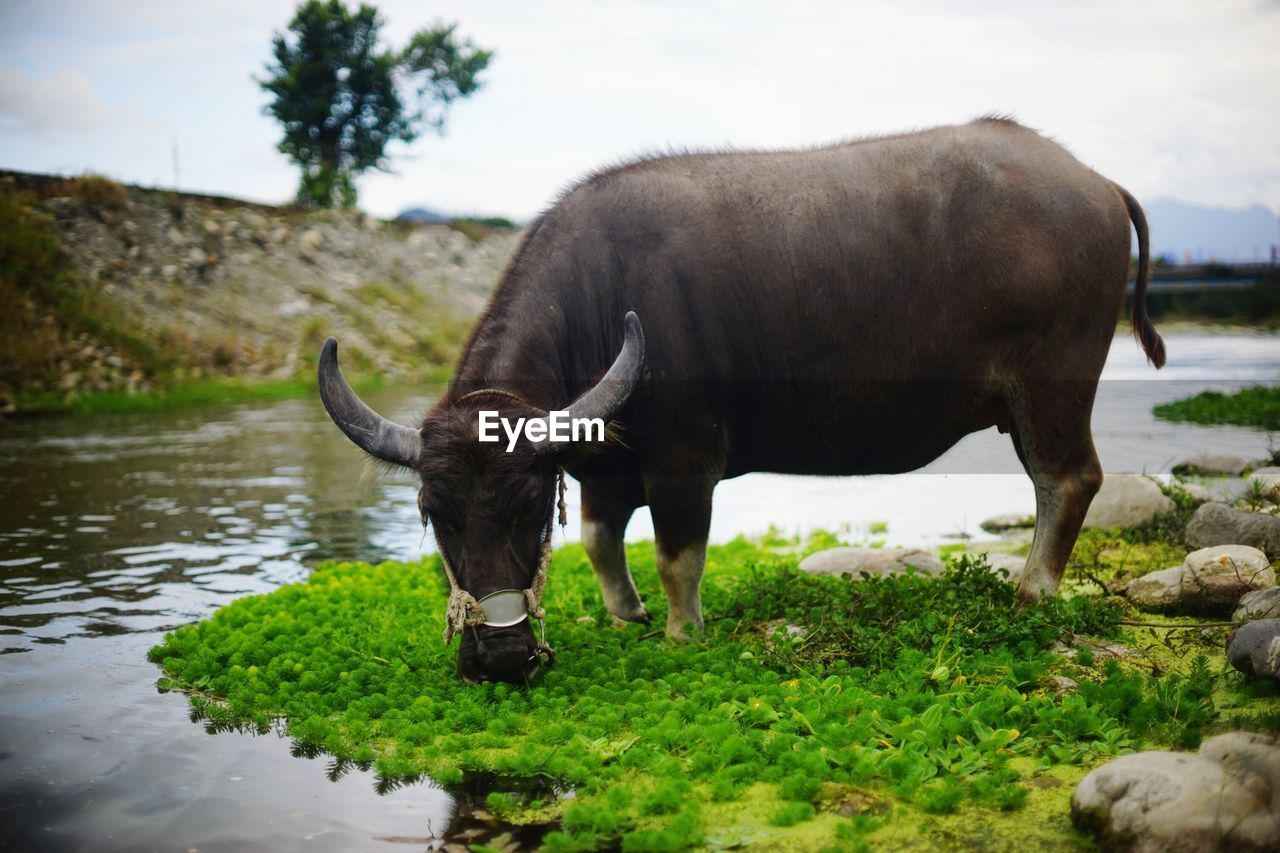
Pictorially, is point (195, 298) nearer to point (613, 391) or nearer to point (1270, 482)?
point (613, 391)

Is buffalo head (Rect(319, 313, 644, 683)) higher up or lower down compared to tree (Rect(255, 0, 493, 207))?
lower down

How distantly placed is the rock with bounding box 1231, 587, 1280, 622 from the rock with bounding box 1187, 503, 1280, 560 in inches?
46.5

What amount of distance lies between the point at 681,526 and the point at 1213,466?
24.4ft

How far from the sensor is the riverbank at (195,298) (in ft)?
60.8

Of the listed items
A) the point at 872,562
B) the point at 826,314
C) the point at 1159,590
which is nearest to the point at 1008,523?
the point at 872,562

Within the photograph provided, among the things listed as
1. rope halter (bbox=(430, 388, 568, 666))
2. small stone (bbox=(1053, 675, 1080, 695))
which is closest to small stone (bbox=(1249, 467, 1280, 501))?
Result: small stone (bbox=(1053, 675, 1080, 695))

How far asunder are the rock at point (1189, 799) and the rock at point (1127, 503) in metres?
4.81

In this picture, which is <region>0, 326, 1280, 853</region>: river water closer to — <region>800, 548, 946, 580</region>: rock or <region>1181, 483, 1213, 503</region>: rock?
<region>1181, 483, 1213, 503</region>: rock

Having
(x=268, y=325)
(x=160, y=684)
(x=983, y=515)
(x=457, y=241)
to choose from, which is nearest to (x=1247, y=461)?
(x=983, y=515)

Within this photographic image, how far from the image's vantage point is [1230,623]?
5520 millimetres

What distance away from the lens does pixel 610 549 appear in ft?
20.7

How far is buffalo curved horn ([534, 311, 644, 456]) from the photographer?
16.6 feet

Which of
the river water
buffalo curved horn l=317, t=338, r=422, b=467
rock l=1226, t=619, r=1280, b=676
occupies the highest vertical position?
buffalo curved horn l=317, t=338, r=422, b=467

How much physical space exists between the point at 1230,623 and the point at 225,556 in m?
7.34
